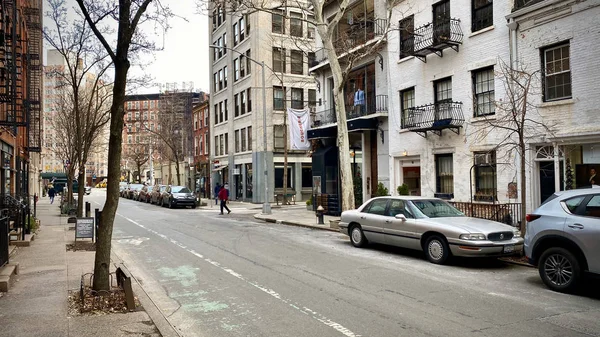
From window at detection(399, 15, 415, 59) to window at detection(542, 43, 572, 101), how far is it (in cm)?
585

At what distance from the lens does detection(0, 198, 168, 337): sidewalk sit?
19.0ft

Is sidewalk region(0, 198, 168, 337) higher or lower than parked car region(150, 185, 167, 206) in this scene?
lower

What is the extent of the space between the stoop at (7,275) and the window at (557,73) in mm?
14428

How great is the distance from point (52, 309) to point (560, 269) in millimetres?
7891

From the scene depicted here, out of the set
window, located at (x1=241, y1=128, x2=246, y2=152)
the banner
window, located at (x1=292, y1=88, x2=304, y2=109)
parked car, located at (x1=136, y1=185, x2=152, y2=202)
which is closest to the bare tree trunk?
the banner

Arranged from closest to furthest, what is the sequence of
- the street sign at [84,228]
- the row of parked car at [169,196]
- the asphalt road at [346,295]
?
1. the asphalt road at [346,295]
2. the street sign at [84,228]
3. the row of parked car at [169,196]

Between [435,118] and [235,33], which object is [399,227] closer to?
[435,118]

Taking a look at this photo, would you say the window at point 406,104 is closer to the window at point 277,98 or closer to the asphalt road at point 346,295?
the asphalt road at point 346,295

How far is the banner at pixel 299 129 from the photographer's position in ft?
83.6

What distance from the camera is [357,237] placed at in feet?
42.5

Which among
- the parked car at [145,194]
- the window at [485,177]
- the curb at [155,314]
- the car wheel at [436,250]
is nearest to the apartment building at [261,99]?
the parked car at [145,194]

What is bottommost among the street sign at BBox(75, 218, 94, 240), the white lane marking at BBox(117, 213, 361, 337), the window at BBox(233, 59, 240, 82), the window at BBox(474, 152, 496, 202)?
the white lane marking at BBox(117, 213, 361, 337)

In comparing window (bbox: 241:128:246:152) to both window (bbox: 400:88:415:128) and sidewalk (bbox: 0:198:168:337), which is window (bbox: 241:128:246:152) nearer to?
window (bbox: 400:88:415:128)

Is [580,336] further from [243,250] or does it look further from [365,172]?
[365,172]
